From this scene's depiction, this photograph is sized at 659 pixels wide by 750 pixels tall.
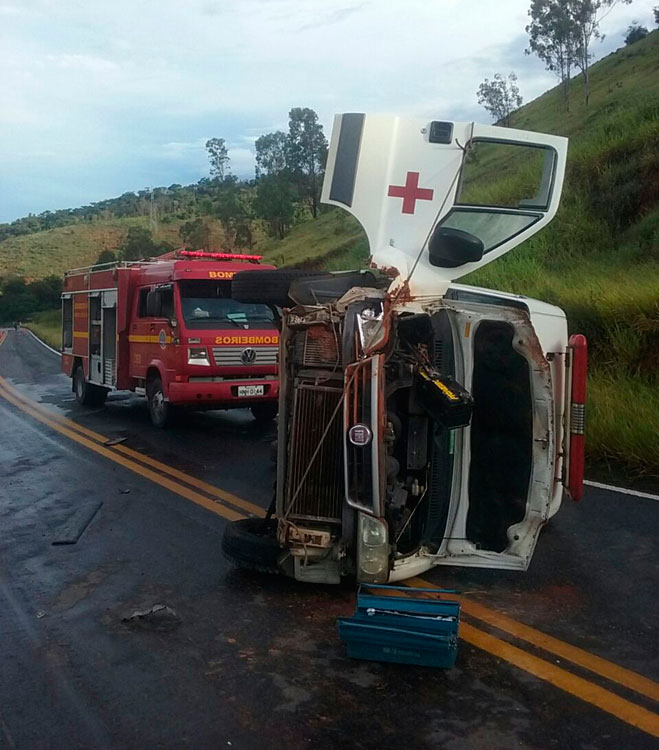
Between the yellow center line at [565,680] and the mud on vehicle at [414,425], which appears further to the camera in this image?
the mud on vehicle at [414,425]

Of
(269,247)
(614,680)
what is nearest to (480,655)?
(614,680)

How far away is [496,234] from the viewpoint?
21.7 feet

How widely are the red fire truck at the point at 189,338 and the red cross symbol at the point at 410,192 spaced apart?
4.29 metres

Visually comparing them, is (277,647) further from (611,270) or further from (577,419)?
(611,270)

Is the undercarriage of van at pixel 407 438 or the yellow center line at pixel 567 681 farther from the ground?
the undercarriage of van at pixel 407 438

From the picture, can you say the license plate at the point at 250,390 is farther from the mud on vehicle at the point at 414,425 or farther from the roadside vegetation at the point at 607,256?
the mud on vehicle at the point at 414,425

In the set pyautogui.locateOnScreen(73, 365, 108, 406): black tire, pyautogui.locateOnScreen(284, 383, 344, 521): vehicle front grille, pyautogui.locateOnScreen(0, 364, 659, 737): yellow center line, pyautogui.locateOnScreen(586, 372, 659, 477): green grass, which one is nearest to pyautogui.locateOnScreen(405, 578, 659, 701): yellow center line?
pyautogui.locateOnScreen(0, 364, 659, 737): yellow center line

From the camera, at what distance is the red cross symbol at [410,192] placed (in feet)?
20.3

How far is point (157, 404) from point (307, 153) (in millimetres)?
44400

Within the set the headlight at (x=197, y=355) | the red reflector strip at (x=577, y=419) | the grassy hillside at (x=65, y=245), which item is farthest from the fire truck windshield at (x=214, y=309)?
the grassy hillside at (x=65, y=245)

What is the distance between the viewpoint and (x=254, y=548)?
5.21 m

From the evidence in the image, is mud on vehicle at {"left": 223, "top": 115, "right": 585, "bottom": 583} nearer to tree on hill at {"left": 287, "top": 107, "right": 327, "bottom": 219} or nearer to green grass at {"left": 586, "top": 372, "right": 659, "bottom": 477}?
green grass at {"left": 586, "top": 372, "right": 659, "bottom": 477}

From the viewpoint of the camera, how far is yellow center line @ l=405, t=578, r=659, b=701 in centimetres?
382

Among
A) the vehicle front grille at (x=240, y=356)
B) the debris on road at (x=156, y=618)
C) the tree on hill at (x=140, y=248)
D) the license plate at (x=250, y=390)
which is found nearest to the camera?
the debris on road at (x=156, y=618)
